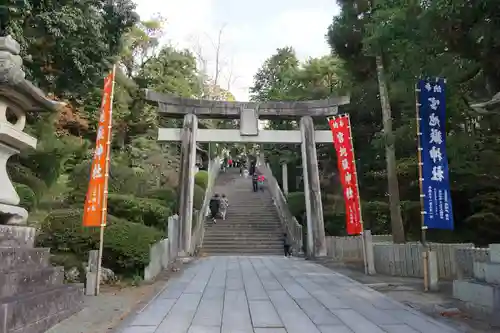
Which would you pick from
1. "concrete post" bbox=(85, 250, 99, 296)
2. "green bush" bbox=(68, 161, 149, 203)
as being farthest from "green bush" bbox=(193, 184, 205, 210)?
"concrete post" bbox=(85, 250, 99, 296)

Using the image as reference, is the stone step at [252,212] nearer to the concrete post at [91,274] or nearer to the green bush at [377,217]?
the green bush at [377,217]

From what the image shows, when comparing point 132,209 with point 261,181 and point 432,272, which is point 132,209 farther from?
point 261,181

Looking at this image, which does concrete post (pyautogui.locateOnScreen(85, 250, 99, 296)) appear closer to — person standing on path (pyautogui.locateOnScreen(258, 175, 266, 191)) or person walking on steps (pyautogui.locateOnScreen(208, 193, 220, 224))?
person walking on steps (pyautogui.locateOnScreen(208, 193, 220, 224))

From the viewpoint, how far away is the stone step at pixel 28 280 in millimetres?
4227

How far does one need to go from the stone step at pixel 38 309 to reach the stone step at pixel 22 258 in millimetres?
363

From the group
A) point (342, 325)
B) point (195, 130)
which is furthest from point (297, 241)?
point (342, 325)

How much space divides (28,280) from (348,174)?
9.79 meters

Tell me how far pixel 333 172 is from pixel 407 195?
17.9 feet

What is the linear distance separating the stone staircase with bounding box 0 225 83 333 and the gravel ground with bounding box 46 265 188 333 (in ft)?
0.57

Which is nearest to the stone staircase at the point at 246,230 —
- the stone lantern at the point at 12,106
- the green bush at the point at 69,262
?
the green bush at the point at 69,262

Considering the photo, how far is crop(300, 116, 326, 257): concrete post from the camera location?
14.2m

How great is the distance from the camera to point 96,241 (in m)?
8.41

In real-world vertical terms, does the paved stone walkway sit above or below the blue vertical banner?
below

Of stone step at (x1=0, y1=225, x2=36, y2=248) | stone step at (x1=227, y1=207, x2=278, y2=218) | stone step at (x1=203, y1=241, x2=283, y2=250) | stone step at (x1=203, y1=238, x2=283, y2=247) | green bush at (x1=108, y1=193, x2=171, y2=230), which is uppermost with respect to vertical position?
stone step at (x1=227, y1=207, x2=278, y2=218)
